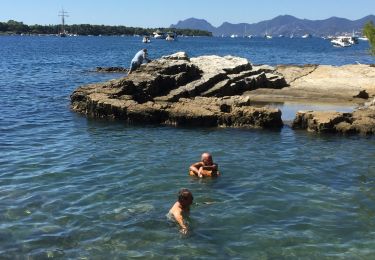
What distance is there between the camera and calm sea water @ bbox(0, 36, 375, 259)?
10.4 metres

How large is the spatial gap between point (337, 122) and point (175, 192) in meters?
10.2

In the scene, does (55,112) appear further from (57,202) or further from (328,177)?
(328,177)

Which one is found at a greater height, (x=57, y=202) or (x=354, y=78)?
(x=354, y=78)

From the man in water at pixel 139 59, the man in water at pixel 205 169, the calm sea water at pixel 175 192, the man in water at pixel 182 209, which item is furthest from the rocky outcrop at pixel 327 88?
the man in water at pixel 182 209

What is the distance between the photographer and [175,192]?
13.7 meters

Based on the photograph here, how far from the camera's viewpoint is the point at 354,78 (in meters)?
33.2

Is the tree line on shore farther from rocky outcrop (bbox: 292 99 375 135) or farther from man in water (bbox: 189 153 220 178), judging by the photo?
man in water (bbox: 189 153 220 178)

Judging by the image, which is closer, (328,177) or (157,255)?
(157,255)

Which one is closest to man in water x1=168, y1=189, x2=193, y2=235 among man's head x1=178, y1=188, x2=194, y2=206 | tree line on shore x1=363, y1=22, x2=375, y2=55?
man's head x1=178, y1=188, x2=194, y2=206

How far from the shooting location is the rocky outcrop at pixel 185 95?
72.8 feet

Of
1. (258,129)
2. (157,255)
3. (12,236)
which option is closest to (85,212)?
(12,236)

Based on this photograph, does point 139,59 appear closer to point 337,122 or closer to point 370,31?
point 370,31

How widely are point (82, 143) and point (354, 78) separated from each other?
2097 centimetres

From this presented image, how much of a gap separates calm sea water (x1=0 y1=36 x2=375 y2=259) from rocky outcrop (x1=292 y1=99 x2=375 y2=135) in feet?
1.93
